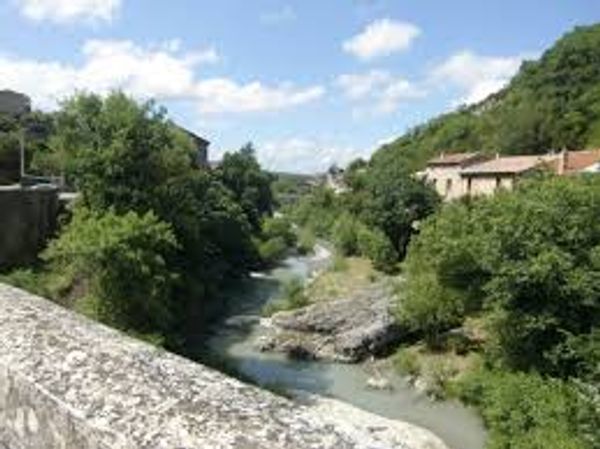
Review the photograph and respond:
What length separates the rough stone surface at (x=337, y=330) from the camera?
33.4 metres

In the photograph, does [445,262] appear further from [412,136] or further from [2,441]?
[412,136]

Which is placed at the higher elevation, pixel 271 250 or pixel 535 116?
pixel 535 116

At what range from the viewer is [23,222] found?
3441 centimetres

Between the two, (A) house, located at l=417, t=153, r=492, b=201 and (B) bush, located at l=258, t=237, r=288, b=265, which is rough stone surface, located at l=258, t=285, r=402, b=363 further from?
(A) house, located at l=417, t=153, r=492, b=201

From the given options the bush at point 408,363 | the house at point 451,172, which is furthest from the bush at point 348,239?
the bush at point 408,363

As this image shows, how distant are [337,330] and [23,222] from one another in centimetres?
1288

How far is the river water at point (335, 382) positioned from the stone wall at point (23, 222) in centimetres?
790

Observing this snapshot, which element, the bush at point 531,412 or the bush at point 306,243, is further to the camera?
the bush at point 306,243

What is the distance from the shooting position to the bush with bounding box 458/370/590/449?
62.6ft

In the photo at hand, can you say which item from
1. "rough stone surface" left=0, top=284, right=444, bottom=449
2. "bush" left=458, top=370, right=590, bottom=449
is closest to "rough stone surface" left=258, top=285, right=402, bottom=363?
"bush" left=458, top=370, right=590, bottom=449

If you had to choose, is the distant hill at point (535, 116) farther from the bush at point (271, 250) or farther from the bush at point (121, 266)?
the bush at point (121, 266)

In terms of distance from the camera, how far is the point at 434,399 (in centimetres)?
2769

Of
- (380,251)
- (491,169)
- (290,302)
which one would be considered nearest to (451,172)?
(491,169)

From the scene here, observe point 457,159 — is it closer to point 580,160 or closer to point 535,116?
point 535,116
